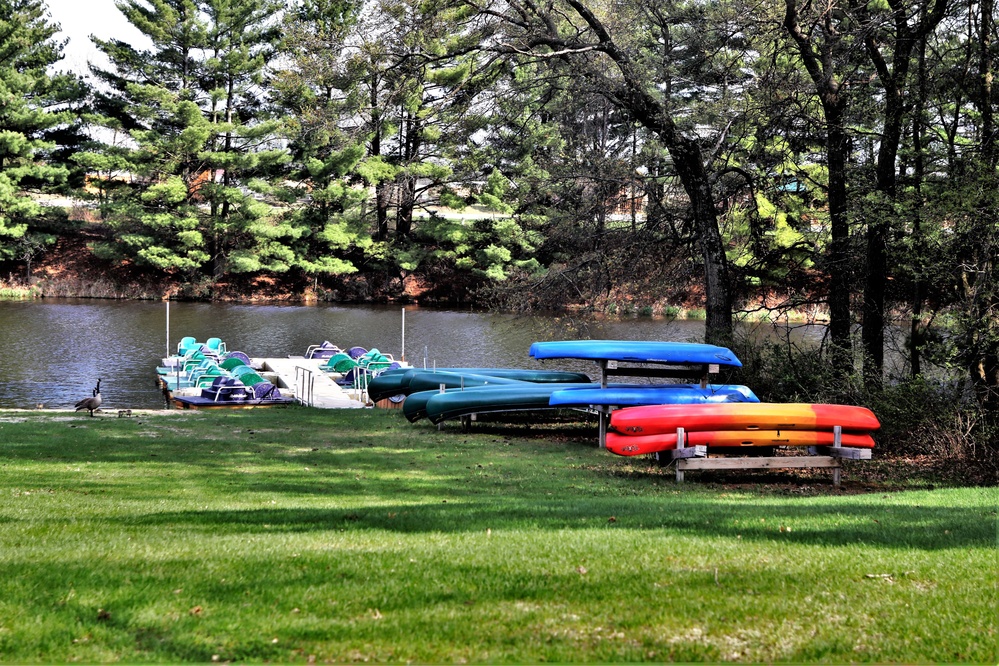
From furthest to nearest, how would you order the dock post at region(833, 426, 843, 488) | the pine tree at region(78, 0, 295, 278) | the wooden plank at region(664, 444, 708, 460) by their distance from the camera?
1. the pine tree at region(78, 0, 295, 278)
2. the dock post at region(833, 426, 843, 488)
3. the wooden plank at region(664, 444, 708, 460)

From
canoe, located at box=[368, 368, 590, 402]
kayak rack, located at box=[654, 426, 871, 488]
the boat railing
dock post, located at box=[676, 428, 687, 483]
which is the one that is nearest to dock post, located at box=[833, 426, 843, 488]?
kayak rack, located at box=[654, 426, 871, 488]

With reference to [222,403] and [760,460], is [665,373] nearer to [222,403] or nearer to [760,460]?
[760,460]

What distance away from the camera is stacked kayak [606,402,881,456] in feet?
35.1

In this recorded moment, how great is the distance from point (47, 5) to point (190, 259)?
16.1 m

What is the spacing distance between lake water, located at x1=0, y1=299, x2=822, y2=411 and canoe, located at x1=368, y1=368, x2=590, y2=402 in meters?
1.20

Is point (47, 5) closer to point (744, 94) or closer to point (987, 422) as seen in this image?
point (744, 94)

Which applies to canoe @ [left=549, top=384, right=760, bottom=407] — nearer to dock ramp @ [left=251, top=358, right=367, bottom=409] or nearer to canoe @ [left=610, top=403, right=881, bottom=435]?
canoe @ [left=610, top=403, right=881, bottom=435]

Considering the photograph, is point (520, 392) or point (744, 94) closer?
point (520, 392)

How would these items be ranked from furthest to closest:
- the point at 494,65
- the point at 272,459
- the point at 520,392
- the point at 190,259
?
the point at 190,259 → the point at 494,65 → the point at 520,392 → the point at 272,459

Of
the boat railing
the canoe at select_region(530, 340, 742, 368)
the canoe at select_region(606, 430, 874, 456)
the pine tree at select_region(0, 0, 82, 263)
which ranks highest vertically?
the pine tree at select_region(0, 0, 82, 263)

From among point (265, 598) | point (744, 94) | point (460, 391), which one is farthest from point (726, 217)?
point (265, 598)

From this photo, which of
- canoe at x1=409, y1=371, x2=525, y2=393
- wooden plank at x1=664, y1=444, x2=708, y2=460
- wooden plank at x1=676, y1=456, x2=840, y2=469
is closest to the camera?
wooden plank at x1=676, y1=456, x2=840, y2=469

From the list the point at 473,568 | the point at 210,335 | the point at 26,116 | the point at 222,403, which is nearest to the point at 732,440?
the point at 473,568

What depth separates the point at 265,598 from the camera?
4.79 m
